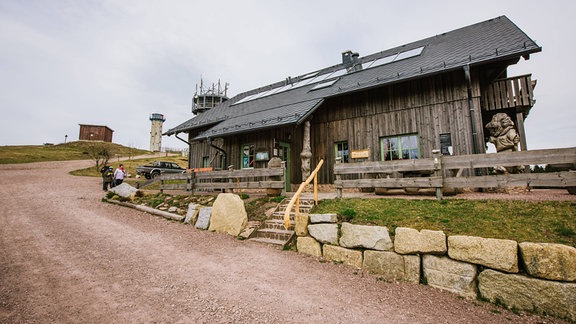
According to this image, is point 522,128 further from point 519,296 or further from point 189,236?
point 189,236

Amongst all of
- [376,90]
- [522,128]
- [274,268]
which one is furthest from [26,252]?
[522,128]

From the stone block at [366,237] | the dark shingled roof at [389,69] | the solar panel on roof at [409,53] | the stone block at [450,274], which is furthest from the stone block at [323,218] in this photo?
the solar panel on roof at [409,53]

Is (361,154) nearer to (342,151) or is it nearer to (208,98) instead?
(342,151)

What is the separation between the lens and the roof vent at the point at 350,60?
14.7m

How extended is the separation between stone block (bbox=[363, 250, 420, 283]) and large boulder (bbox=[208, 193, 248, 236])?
376 cm

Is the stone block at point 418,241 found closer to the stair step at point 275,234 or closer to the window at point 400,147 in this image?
the stair step at point 275,234

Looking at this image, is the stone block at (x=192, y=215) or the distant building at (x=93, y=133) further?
the distant building at (x=93, y=133)

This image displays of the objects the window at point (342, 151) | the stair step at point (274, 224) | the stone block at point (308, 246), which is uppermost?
the window at point (342, 151)

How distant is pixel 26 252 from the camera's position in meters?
5.48

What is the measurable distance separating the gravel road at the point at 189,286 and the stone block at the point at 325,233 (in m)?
0.51

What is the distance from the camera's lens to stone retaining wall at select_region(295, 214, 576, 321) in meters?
3.35

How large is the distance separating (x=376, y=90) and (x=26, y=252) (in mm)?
12163

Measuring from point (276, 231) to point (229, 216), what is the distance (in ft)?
5.53

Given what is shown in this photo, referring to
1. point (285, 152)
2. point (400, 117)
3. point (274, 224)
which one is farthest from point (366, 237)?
point (285, 152)
